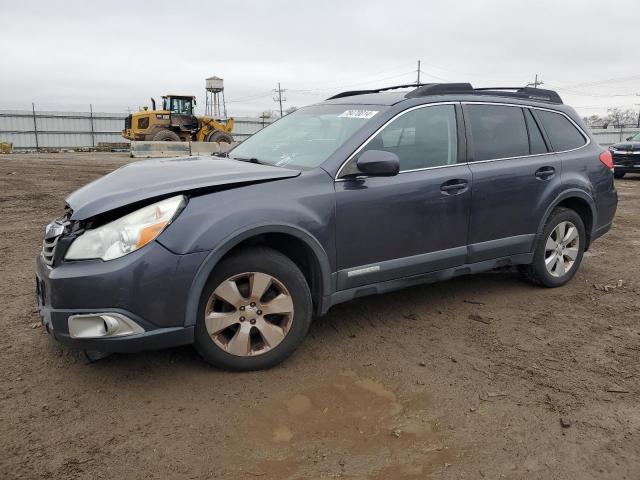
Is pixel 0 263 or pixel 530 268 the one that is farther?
pixel 0 263

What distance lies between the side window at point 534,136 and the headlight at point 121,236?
318 centimetres

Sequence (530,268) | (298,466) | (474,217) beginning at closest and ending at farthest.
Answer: (298,466), (474,217), (530,268)

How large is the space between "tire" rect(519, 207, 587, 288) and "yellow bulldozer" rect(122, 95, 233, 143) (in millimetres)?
22570

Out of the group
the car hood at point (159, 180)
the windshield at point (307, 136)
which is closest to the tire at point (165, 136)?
the windshield at point (307, 136)

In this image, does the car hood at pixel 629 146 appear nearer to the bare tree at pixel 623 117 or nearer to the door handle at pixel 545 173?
the door handle at pixel 545 173

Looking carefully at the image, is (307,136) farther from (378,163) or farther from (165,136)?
(165,136)

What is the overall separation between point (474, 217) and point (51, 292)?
9.57 ft

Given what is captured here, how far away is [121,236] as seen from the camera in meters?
2.74

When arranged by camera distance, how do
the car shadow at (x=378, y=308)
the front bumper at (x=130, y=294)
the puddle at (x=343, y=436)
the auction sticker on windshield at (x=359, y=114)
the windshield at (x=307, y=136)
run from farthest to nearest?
the auction sticker on windshield at (x=359, y=114), the windshield at (x=307, y=136), the car shadow at (x=378, y=308), the front bumper at (x=130, y=294), the puddle at (x=343, y=436)

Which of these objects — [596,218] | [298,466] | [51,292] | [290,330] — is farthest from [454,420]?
[596,218]

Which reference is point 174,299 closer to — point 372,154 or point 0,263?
point 372,154

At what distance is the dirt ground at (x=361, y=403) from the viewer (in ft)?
7.69

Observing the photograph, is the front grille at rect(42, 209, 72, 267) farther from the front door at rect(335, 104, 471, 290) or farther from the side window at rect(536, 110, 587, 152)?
Answer: the side window at rect(536, 110, 587, 152)

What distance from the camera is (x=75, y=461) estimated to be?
91.7 inches
